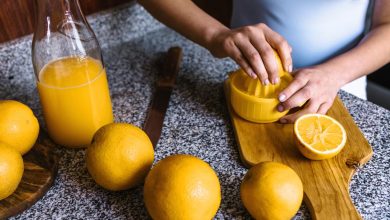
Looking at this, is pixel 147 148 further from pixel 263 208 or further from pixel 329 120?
pixel 329 120

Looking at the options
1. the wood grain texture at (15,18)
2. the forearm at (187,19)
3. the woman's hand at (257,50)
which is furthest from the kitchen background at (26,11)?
the woman's hand at (257,50)

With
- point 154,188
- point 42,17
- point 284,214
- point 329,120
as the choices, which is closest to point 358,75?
point 329,120

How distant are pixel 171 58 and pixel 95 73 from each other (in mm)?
301

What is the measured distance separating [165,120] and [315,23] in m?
0.45

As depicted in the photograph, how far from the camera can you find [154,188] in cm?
62

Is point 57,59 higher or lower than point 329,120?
higher

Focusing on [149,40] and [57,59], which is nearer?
[57,59]

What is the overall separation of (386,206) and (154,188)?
0.40 meters

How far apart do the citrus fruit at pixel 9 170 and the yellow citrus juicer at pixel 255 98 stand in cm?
42

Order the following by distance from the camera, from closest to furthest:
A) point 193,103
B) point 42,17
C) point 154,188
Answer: point 154,188
point 42,17
point 193,103

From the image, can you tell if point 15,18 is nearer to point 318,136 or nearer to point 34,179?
point 34,179

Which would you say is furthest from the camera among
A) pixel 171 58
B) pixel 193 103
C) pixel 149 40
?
pixel 149 40

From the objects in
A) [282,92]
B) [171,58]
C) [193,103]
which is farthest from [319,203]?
[171,58]

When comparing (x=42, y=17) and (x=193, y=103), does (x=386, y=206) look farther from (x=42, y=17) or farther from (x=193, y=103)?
(x=42, y=17)
